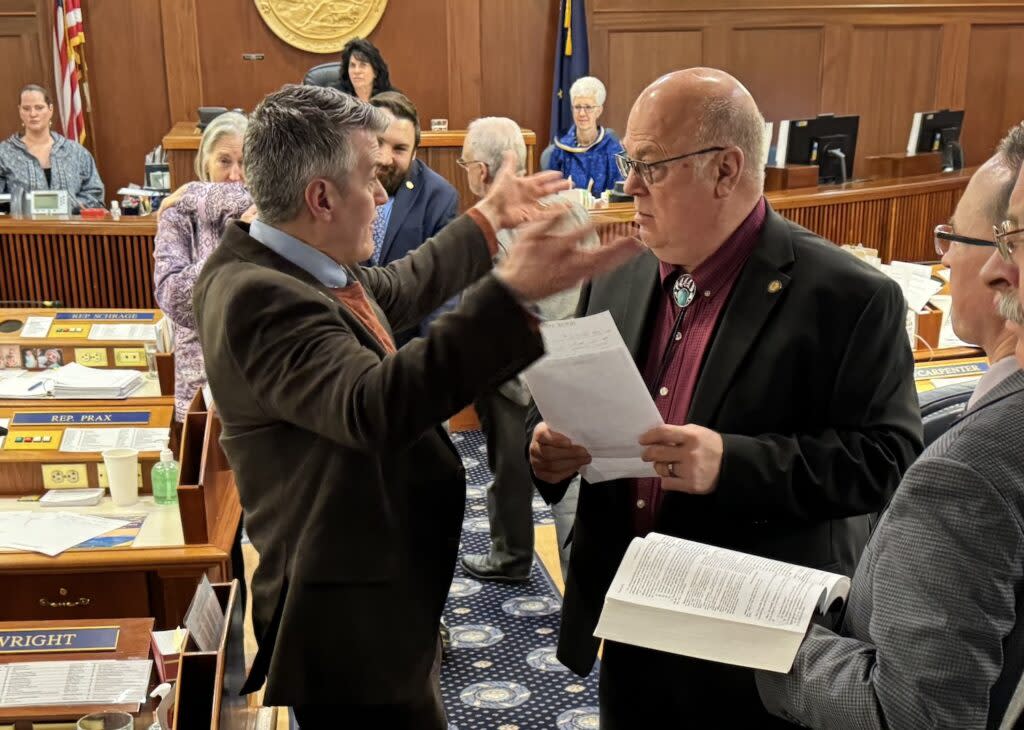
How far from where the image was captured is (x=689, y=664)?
1.76 m

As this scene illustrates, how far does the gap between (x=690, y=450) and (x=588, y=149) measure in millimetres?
5312

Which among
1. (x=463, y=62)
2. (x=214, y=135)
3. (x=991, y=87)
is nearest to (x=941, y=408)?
(x=214, y=135)

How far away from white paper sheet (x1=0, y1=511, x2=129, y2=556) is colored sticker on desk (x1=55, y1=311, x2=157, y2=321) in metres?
1.47

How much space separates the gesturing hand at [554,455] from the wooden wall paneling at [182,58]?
7348 millimetres

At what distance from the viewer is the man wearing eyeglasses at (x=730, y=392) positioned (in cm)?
168

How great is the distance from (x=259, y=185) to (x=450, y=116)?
286 inches

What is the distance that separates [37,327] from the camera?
4.07 m

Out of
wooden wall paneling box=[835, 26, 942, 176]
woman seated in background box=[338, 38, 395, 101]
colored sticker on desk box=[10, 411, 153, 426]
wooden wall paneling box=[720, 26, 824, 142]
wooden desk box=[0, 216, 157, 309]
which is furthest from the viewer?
wooden wall paneling box=[835, 26, 942, 176]

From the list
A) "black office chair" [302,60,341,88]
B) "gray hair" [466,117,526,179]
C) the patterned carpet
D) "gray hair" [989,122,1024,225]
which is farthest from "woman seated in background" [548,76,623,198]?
"gray hair" [989,122,1024,225]

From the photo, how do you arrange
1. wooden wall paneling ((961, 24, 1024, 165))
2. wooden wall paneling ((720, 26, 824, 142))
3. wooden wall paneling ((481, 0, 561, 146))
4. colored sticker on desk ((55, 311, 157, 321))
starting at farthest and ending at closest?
wooden wall paneling ((961, 24, 1024, 165)) < wooden wall paneling ((720, 26, 824, 142)) < wooden wall paneling ((481, 0, 561, 146)) < colored sticker on desk ((55, 311, 157, 321))

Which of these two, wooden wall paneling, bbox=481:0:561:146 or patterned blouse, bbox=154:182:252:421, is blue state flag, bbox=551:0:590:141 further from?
patterned blouse, bbox=154:182:252:421

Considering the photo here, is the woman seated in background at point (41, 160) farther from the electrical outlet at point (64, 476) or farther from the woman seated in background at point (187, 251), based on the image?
Answer: the electrical outlet at point (64, 476)

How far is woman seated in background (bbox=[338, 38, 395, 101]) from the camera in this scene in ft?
18.1

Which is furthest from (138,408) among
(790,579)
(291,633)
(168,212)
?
(790,579)
